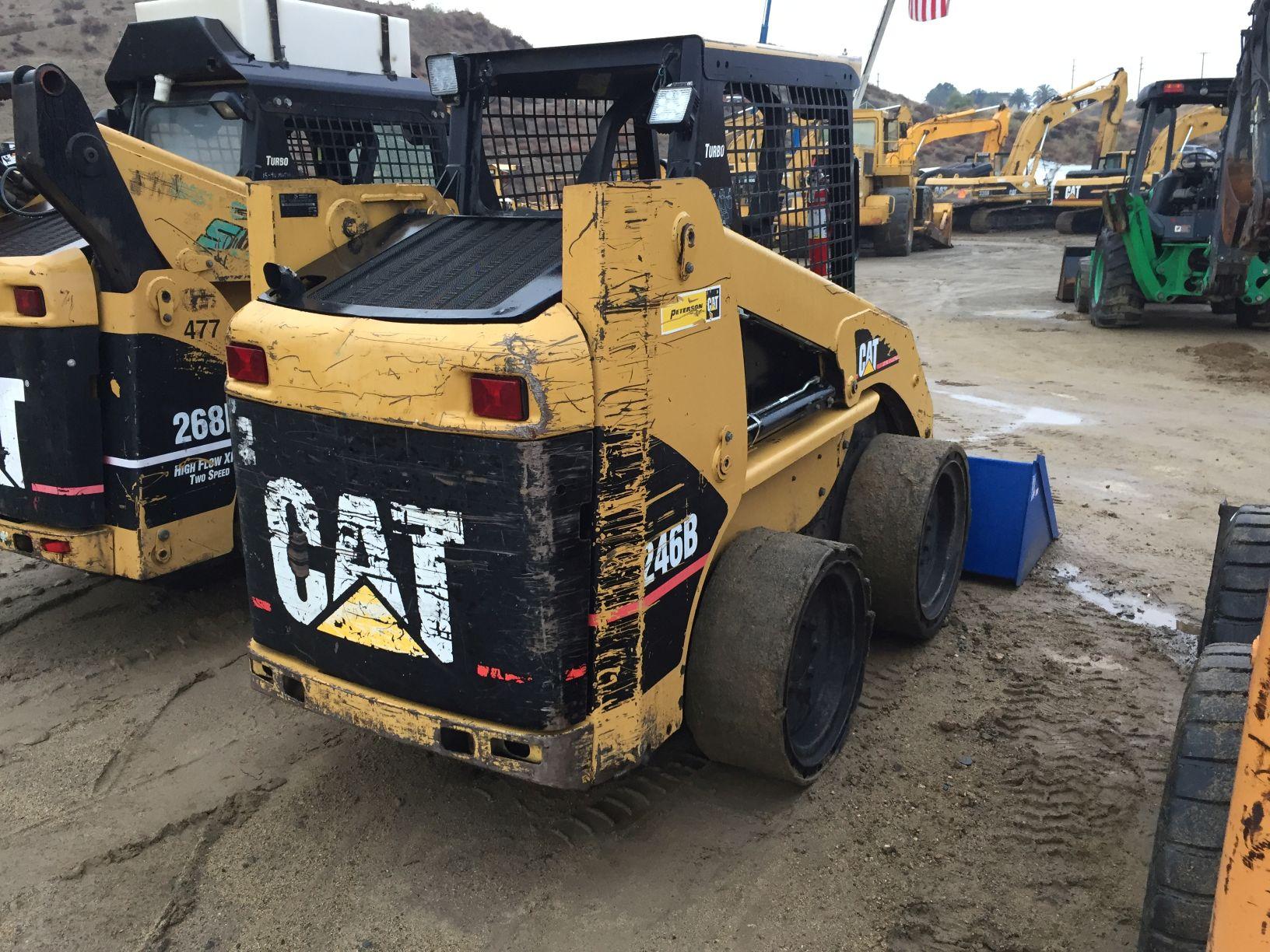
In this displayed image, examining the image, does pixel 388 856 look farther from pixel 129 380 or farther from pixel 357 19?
pixel 357 19

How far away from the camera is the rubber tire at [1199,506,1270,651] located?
9.77 feet

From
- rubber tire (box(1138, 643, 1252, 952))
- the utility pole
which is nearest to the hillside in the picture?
the utility pole

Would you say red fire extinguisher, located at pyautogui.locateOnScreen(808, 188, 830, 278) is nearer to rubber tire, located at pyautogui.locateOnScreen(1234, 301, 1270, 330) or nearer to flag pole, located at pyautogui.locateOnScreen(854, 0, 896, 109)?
rubber tire, located at pyautogui.locateOnScreen(1234, 301, 1270, 330)

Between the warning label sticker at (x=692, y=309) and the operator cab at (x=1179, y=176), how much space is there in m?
9.40

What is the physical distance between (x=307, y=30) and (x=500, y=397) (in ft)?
13.9

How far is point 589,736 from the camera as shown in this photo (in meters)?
2.53

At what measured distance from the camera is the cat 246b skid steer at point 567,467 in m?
2.37

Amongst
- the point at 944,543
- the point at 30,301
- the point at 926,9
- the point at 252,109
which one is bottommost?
the point at 944,543

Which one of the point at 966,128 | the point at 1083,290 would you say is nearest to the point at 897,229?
the point at 966,128

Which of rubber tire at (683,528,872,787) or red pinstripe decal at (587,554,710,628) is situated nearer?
red pinstripe decal at (587,554,710,628)

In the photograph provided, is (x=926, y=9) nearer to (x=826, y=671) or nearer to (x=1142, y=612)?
(x=1142, y=612)

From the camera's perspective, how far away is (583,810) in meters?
3.06

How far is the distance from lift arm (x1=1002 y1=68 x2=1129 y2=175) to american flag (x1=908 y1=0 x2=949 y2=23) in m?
3.55

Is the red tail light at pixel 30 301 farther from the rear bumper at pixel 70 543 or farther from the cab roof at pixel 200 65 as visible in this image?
the cab roof at pixel 200 65
